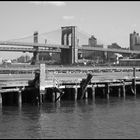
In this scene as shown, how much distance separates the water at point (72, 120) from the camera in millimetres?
25625

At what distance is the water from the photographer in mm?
25625

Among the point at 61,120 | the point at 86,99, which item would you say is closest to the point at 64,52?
the point at 86,99

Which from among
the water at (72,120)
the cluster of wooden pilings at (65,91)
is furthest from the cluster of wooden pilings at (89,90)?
the water at (72,120)

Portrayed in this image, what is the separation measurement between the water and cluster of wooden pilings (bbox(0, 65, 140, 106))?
151 centimetres

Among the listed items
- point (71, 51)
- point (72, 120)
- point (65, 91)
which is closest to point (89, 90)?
point (65, 91)

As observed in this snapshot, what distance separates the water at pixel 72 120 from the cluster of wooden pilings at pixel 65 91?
151 centimetres

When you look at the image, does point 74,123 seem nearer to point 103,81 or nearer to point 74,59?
point 103,81

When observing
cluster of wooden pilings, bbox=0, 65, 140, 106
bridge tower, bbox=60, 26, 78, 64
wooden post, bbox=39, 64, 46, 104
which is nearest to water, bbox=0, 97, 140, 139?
wooden post, bbox=39, 64, 46, 104

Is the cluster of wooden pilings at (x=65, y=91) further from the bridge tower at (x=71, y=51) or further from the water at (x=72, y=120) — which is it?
the bridge tower at (x=71, y=51)

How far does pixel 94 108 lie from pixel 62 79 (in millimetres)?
8000

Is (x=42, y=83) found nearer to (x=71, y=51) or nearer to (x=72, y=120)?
(x=72, y=120)

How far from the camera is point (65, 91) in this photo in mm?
45594

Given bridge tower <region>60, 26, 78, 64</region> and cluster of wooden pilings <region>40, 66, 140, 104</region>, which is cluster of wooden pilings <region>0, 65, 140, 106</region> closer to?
cluster of wooden pilings <region>40, 66, 140, 104</region>

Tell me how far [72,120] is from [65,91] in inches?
598
